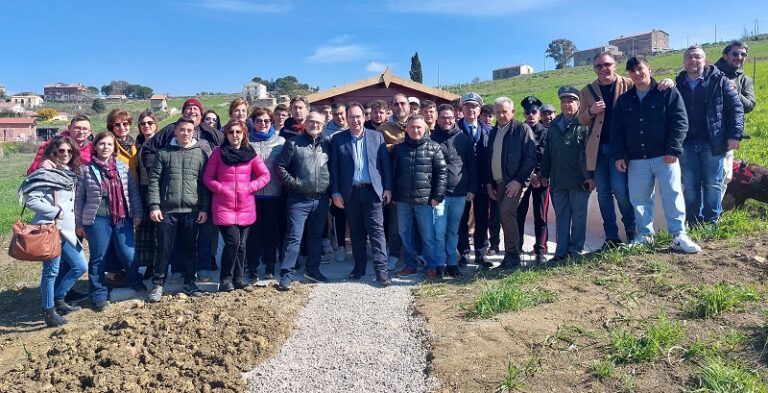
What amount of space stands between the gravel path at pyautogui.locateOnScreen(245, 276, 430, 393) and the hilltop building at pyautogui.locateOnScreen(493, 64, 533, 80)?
92.6 meters

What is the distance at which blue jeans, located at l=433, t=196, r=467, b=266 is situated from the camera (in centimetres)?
620

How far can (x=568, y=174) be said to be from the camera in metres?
5.95

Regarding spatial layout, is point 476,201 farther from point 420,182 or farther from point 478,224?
point 420,182

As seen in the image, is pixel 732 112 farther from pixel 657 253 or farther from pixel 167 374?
pixel 167 374

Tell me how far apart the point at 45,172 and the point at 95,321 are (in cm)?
154

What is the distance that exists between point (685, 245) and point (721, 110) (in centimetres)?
164

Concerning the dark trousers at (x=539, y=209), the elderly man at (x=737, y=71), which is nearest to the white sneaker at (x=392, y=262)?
the dark trousers at (x=539, y=209)

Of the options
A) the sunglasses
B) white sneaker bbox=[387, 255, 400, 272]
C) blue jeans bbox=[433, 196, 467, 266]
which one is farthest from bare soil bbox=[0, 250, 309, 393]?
the sunglasses

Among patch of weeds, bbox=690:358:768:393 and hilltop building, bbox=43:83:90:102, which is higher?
hilltop building, bbox=43:83:90:102

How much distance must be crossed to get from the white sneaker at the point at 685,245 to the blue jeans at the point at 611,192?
62 centimetres

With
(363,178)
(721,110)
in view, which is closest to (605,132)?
(721,110)

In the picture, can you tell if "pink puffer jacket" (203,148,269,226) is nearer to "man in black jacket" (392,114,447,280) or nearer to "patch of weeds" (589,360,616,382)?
"man in black jacket" (392,114,447,280)

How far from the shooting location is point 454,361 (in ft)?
13.0

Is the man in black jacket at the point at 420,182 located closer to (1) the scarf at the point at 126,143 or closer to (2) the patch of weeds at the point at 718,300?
(2) the patch of weeds at the point at 718,300
